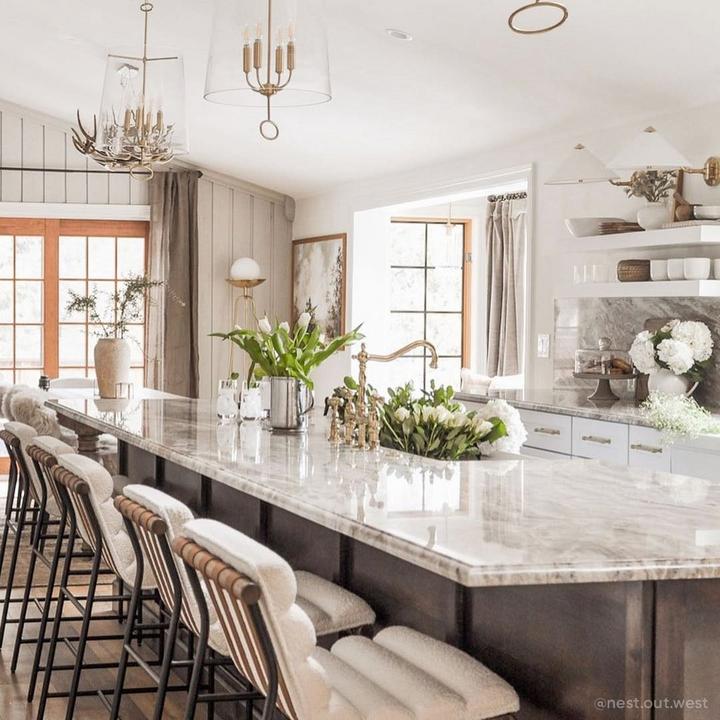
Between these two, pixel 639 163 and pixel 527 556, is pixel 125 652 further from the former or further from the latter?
pixel 639 163

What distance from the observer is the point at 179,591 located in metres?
2.63

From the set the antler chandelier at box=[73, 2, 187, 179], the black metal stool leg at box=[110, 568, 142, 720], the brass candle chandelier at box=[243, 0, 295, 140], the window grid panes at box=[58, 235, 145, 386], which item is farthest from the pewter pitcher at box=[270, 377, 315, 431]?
the window grid panes at box=[58, 235, 145, 386]

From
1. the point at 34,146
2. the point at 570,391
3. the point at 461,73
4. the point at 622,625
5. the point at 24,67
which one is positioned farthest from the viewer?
the point at 34,146

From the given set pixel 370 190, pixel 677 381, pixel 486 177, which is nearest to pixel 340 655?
pixel 677 381

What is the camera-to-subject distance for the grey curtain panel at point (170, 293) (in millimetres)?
9320

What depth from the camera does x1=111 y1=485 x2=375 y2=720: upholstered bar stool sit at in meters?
2.58

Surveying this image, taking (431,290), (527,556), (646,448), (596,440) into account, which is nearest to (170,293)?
(431,290)

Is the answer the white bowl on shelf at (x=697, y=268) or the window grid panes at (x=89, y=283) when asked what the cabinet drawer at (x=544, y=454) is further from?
the window grid panes at (x=89, y=283)

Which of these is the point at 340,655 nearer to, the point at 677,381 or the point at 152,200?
the point at 677,381

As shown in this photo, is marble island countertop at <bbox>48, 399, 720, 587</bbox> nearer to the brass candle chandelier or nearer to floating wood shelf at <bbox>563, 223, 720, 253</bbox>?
the brass candle chandelier

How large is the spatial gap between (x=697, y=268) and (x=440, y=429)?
2036 mm

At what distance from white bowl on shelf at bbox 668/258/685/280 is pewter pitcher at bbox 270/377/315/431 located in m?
2.04

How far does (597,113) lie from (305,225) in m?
4.25

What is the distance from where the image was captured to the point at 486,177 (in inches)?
264
